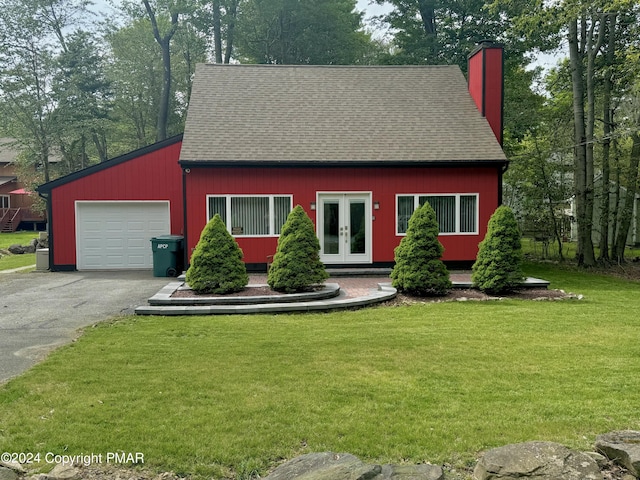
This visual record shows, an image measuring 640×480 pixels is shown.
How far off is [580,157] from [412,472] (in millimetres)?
15134

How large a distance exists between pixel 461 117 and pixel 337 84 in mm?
4171

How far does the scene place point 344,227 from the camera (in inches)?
528

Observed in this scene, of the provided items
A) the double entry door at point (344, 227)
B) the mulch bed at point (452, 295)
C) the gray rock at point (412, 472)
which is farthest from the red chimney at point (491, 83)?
the gray rock at point (412, 472)

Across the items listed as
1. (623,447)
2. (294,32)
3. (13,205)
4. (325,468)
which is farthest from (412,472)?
(13,205)

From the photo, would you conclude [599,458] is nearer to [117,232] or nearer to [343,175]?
[343,175]

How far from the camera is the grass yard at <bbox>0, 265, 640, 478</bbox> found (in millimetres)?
3406

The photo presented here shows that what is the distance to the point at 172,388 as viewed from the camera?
14.7 feet

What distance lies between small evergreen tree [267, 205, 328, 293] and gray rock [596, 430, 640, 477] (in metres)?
6.36

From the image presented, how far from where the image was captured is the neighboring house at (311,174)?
43.1 feet

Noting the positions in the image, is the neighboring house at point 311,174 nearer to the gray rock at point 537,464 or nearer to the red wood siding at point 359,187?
the red wood siding at point 359,187

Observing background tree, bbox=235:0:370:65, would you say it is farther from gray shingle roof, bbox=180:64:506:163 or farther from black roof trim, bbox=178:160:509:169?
black roof trim, bbox=178:160:509:169

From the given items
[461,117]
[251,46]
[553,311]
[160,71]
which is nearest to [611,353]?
[553,311]

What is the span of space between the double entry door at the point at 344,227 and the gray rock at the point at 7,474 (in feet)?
34.6

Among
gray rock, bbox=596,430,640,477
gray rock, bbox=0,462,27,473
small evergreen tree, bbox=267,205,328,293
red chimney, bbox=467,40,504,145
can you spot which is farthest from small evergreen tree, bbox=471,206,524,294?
gray rock, bbox=0,462,27,473
